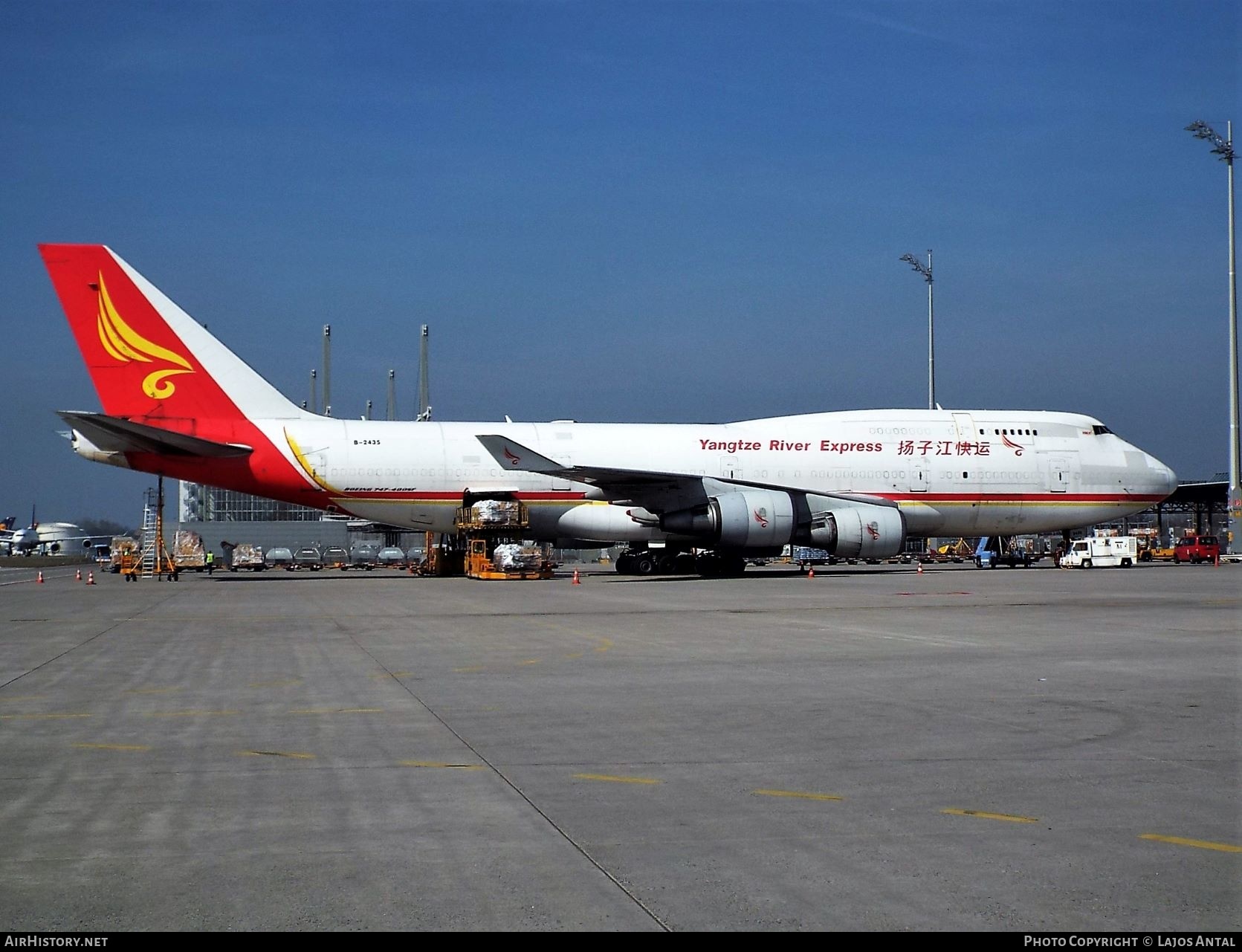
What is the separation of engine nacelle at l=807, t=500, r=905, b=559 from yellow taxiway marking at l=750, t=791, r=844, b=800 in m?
29.2

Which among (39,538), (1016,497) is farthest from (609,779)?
(39,538)

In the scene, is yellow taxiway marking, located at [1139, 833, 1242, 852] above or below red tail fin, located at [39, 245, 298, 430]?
below

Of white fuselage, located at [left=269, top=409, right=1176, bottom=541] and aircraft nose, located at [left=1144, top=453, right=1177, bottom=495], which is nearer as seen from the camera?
white fuselage, located at [left=269, top=409, right=1176, bottom=541]

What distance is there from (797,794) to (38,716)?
20.7 ft

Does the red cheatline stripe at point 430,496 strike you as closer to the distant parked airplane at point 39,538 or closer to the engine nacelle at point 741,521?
the engine nacelle at point 741,521

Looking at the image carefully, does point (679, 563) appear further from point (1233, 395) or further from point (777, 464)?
point (1233, 395)

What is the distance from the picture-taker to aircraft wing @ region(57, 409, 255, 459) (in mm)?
32656

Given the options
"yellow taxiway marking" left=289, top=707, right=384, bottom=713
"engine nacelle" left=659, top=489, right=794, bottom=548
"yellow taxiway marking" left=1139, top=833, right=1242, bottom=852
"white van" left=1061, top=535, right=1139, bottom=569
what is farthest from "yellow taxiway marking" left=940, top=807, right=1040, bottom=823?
"white van" left=1061, top=535, right=1139, bottom=569

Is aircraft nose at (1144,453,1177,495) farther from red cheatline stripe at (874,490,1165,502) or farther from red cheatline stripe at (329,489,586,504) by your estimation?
red cheatline stripe at (329,489,586,504)

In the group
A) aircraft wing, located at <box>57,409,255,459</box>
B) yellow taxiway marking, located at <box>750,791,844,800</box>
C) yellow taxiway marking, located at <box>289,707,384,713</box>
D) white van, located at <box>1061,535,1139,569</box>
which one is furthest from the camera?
white van, located at <box>1061,535,1139,569</box>

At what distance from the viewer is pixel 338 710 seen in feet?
31.7

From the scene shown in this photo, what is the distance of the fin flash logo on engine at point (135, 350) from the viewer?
35.1m

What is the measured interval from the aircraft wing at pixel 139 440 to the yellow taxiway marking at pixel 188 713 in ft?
82.6

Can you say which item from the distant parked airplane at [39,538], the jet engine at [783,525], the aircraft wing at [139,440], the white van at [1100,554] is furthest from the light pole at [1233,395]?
the distant parked airplane at [39,538]
